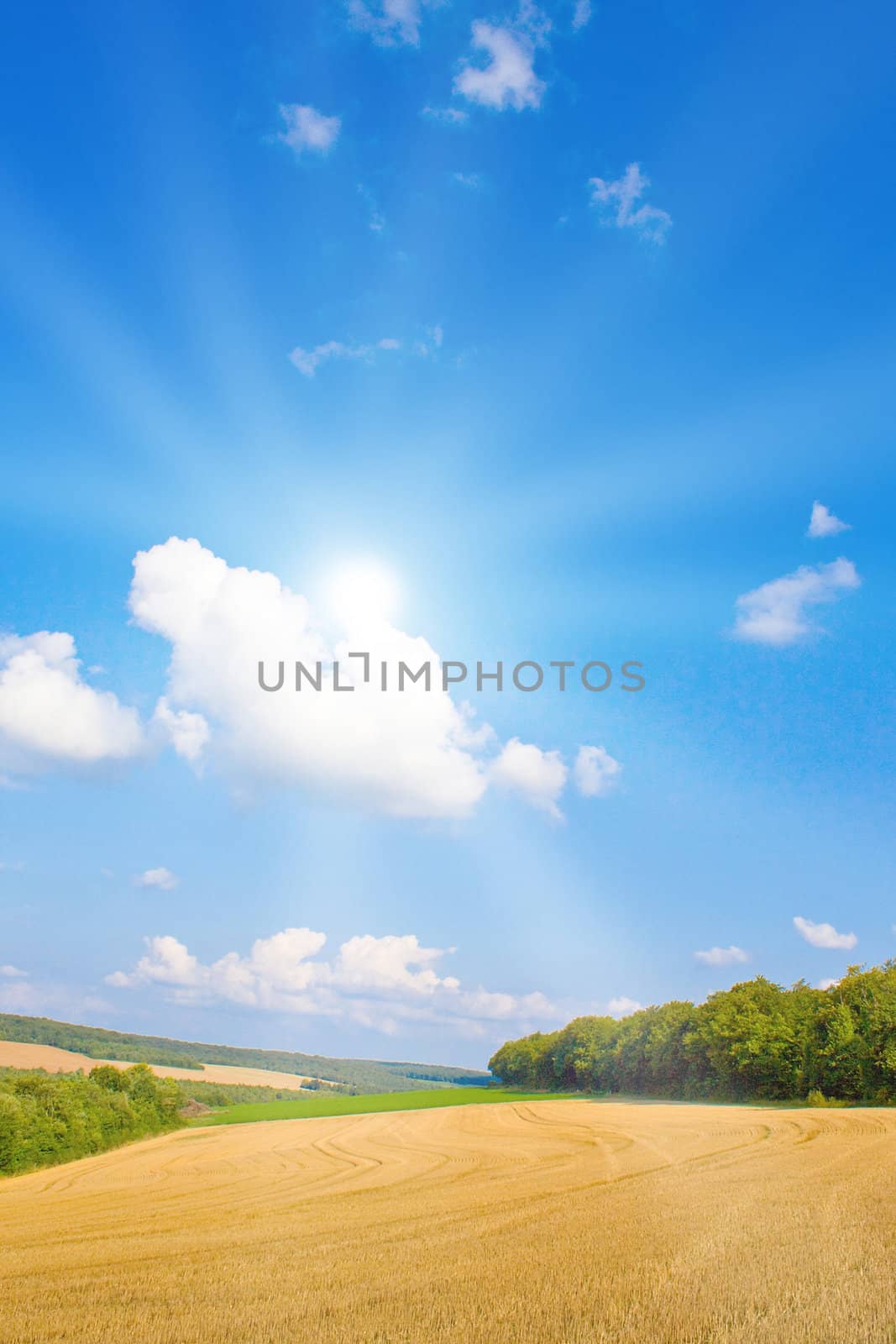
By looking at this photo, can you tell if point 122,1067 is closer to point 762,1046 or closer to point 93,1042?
point 93,1042

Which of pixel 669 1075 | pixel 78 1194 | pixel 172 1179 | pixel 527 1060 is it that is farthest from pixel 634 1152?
pixel 527 1060

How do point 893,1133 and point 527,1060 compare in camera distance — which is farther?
point 527,1060

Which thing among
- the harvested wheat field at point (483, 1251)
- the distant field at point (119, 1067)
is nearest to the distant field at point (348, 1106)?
the distant field at point (119, 1067)

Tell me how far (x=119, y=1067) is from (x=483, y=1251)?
111565mm

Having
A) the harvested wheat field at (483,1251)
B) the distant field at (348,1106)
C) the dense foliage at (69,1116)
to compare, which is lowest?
the distant field at (348,1106)

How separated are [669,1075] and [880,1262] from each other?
95535 millimetres

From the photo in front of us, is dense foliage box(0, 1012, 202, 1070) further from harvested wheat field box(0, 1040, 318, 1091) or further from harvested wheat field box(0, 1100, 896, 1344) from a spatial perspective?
harvested wheat field box(0, 1100, 896, 1344)

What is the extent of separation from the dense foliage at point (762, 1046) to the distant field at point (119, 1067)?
192 ft

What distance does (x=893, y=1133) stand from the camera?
38656mm

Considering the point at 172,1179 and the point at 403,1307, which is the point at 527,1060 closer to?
the point at 172,1179

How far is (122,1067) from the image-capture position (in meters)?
114

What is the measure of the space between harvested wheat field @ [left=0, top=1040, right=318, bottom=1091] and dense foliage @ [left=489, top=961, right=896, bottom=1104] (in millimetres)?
58493

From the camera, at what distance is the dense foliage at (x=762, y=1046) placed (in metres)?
70.6

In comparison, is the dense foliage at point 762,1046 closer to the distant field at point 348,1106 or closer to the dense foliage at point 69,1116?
the distant field at point 348,1106
